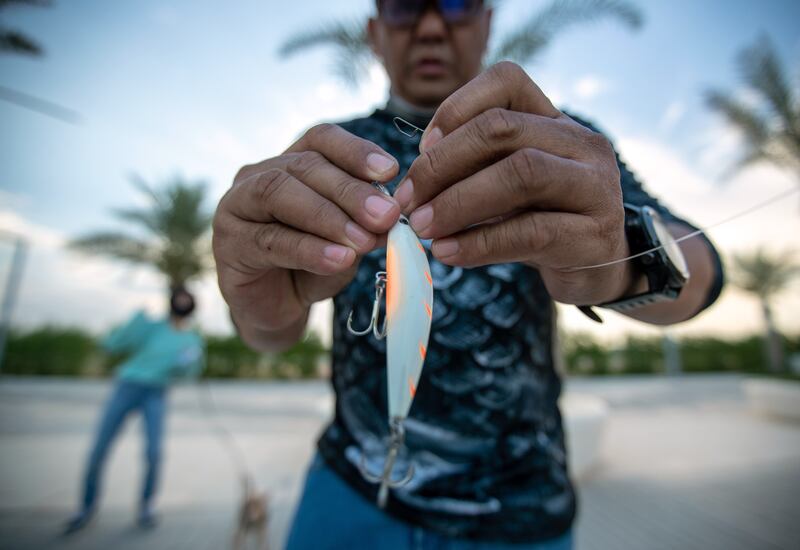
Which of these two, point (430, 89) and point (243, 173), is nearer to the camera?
point (243, 173)

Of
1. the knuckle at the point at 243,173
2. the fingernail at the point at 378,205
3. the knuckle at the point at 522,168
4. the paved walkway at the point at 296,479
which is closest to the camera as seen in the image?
the knuckle at the point at 522,168

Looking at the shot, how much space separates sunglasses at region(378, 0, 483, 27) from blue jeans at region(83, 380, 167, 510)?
4431mm

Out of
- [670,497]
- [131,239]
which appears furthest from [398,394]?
[131,239]

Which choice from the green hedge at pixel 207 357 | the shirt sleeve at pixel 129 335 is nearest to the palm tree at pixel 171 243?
the green hedge at pixel 207 357

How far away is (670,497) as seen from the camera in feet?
15.9

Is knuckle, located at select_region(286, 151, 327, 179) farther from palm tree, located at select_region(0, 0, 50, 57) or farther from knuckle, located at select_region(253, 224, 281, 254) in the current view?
palm tree, located at select_region(0, 0, 50, 57)

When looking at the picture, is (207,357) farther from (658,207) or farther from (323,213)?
(658,207)

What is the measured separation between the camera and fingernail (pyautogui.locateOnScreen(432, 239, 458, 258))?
27.5 inches

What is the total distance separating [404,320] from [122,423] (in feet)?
15.7

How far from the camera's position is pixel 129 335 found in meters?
4.41

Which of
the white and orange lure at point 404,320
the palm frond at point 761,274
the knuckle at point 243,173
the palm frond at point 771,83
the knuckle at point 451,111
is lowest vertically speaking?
the white and orange lure at point 404,320

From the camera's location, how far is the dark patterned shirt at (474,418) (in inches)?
41.6

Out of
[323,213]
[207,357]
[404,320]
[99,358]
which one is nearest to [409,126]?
[323,213]

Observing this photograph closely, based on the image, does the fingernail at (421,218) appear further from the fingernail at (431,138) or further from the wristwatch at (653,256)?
the wristwatch at (653,256)
